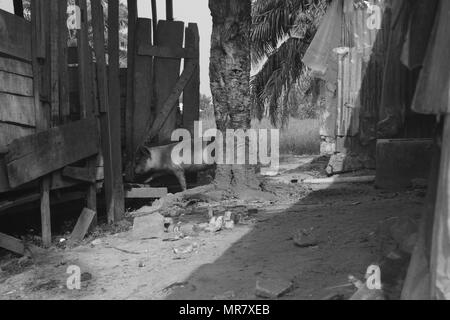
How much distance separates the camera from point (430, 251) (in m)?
2.99

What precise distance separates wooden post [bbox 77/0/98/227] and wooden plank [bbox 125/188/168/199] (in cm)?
86

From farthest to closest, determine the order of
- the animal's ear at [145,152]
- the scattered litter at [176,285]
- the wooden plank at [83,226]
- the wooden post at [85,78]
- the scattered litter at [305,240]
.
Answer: the animal's ear at [145,152] → the wooden post at [85,78] → the wooden plank at [83,226] → the scattered litter at [305,240] → the scattered litter at [176,285]

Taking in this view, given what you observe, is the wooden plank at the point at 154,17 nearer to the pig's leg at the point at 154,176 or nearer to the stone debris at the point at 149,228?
the pig's leg at the point at 154,176

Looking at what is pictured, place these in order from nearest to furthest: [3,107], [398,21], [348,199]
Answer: [398,21]
[3,107]
[348,199]

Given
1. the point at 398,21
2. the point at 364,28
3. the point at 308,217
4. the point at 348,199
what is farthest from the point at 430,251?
the point at 364,28

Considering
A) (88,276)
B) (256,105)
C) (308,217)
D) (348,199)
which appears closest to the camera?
(88,276)

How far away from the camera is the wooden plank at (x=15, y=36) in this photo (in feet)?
18.1

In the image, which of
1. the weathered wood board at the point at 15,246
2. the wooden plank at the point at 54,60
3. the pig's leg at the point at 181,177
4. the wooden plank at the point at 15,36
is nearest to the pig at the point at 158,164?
the pig's leg at the point at 181,177

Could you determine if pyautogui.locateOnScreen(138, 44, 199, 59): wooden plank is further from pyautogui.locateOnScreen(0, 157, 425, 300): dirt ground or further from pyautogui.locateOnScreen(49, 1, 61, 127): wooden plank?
pyautogui.locateOnScreen(0, 157, 425, 300): dirt ground

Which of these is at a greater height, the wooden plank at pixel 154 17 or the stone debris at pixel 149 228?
the wooden plank at pixel 154 17

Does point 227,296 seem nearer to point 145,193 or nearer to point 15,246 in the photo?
point 15,246

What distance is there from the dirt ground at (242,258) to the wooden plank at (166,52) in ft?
9.37
